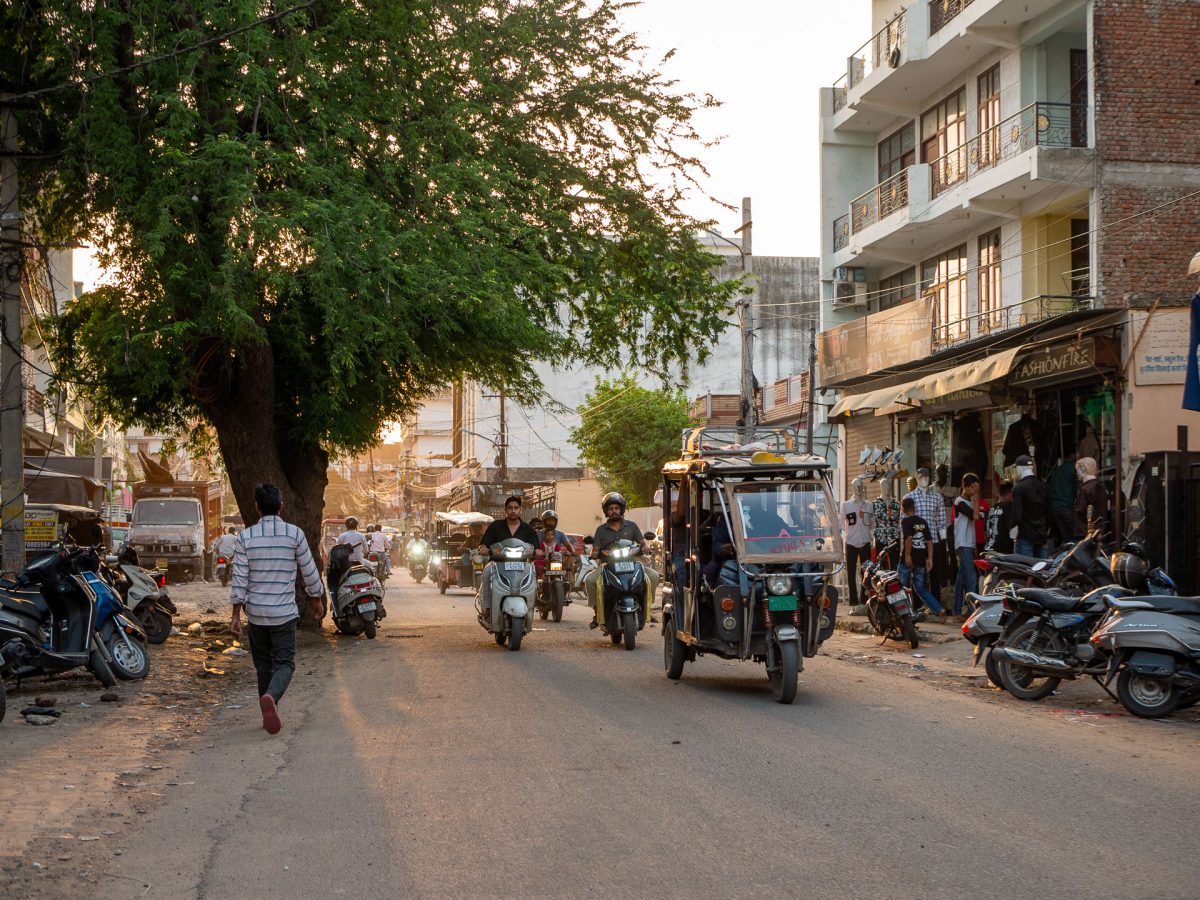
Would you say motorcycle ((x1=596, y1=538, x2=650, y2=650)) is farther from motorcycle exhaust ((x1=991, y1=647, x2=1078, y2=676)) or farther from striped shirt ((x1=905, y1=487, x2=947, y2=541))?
motorcycle exhaust ((x1=991, y1=647, x2=1078, y2=676))

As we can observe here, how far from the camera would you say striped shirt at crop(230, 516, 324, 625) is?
9.59m

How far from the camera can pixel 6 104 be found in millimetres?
14695

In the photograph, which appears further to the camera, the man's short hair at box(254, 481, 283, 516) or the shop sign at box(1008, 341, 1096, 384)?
the shop sign at box(1008, 341, 1096, 384)

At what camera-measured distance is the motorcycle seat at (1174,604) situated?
32.3 feet

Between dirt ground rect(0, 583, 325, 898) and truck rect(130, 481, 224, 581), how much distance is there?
24018mm

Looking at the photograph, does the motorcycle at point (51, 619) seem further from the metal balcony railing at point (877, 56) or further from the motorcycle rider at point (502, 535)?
the metal balcony railing at point (877, 56)

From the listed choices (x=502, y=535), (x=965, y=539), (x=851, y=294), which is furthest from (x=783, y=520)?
(x=851, y=294)

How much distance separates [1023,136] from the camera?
21.6 m

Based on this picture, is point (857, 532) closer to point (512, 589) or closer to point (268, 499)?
point (512, 589)

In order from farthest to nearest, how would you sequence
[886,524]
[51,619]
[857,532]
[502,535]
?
[886,524] < [857,532] < [502,535] < [51,619]

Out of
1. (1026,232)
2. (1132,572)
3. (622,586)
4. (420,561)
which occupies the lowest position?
(420,561)

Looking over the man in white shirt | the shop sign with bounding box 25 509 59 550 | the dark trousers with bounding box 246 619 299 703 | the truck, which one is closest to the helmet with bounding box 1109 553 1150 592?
the dark trousers with bounding box 246 619 299 703

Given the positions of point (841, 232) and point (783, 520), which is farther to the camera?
point (841, 232)

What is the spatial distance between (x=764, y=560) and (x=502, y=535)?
6.06m
